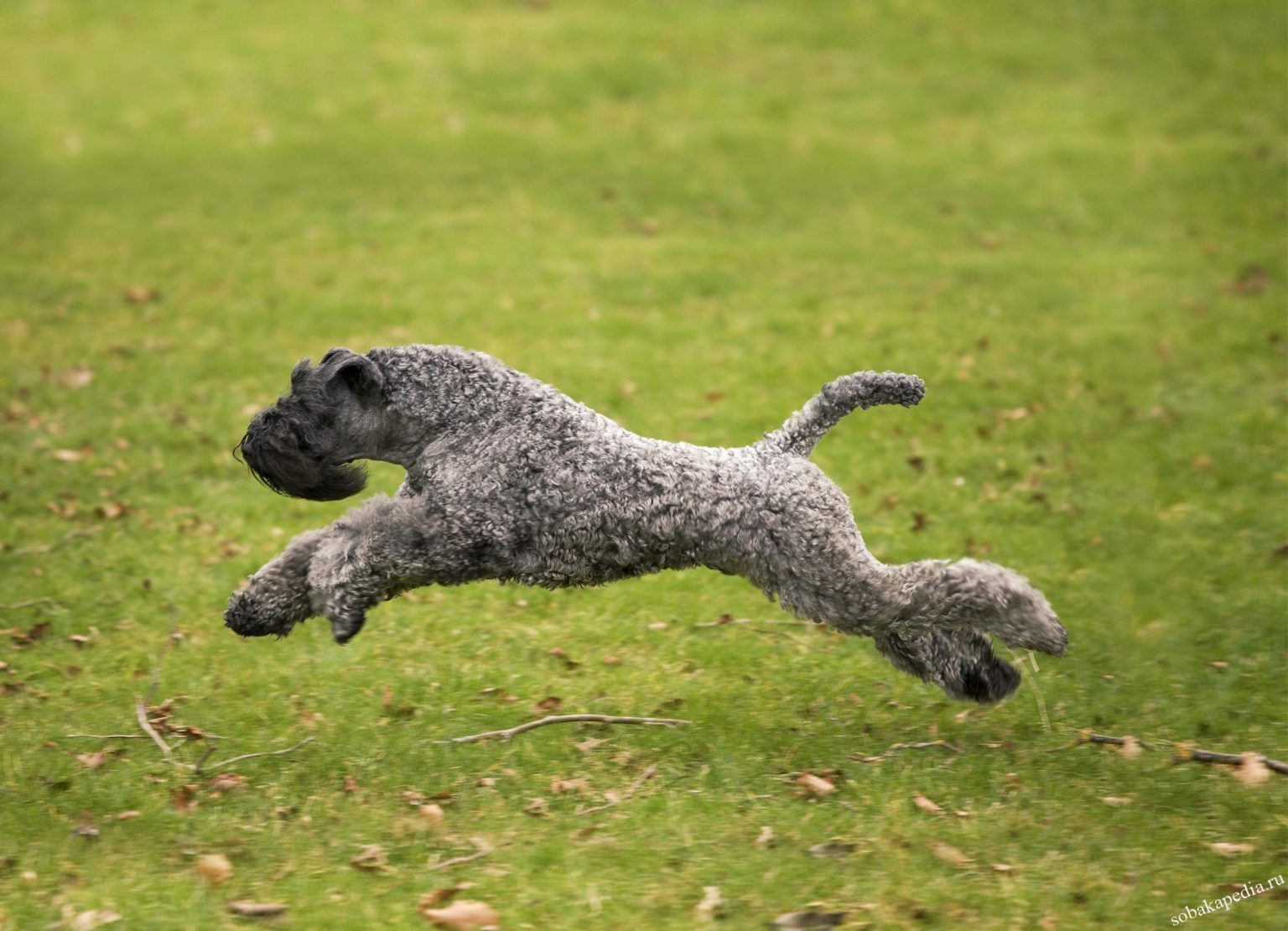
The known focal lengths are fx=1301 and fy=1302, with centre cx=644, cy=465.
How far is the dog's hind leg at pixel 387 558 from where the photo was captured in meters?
5.43

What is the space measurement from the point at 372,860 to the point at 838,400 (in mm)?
2737

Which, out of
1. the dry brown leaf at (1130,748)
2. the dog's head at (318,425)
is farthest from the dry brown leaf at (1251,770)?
the dog's head at (318,425)

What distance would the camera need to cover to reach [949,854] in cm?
525

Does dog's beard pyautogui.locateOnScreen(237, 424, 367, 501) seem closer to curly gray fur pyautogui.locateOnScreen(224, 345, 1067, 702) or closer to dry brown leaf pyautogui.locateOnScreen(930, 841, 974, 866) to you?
curly gray fur pyautogui.locateOnScreen(224, 345, 1067, 702)

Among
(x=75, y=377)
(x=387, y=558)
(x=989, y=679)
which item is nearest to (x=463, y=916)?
(x=387, y=558)

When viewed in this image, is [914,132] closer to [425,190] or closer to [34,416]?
[425,190]

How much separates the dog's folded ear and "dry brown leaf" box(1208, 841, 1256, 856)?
3.96 meters

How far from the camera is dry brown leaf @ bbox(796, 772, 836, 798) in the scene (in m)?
5.73

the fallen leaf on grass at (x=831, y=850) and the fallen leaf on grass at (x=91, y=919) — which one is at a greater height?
the fallen leaf on grass at (x=831, y=850)

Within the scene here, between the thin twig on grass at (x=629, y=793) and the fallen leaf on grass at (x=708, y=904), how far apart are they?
0.73 m

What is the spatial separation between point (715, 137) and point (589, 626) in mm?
11669

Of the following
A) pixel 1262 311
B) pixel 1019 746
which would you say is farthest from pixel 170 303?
pixel 1262 311

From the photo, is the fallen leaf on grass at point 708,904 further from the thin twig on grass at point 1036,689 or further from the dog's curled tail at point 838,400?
the thin twig on grass at point 1036,689

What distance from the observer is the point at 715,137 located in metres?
17.9
